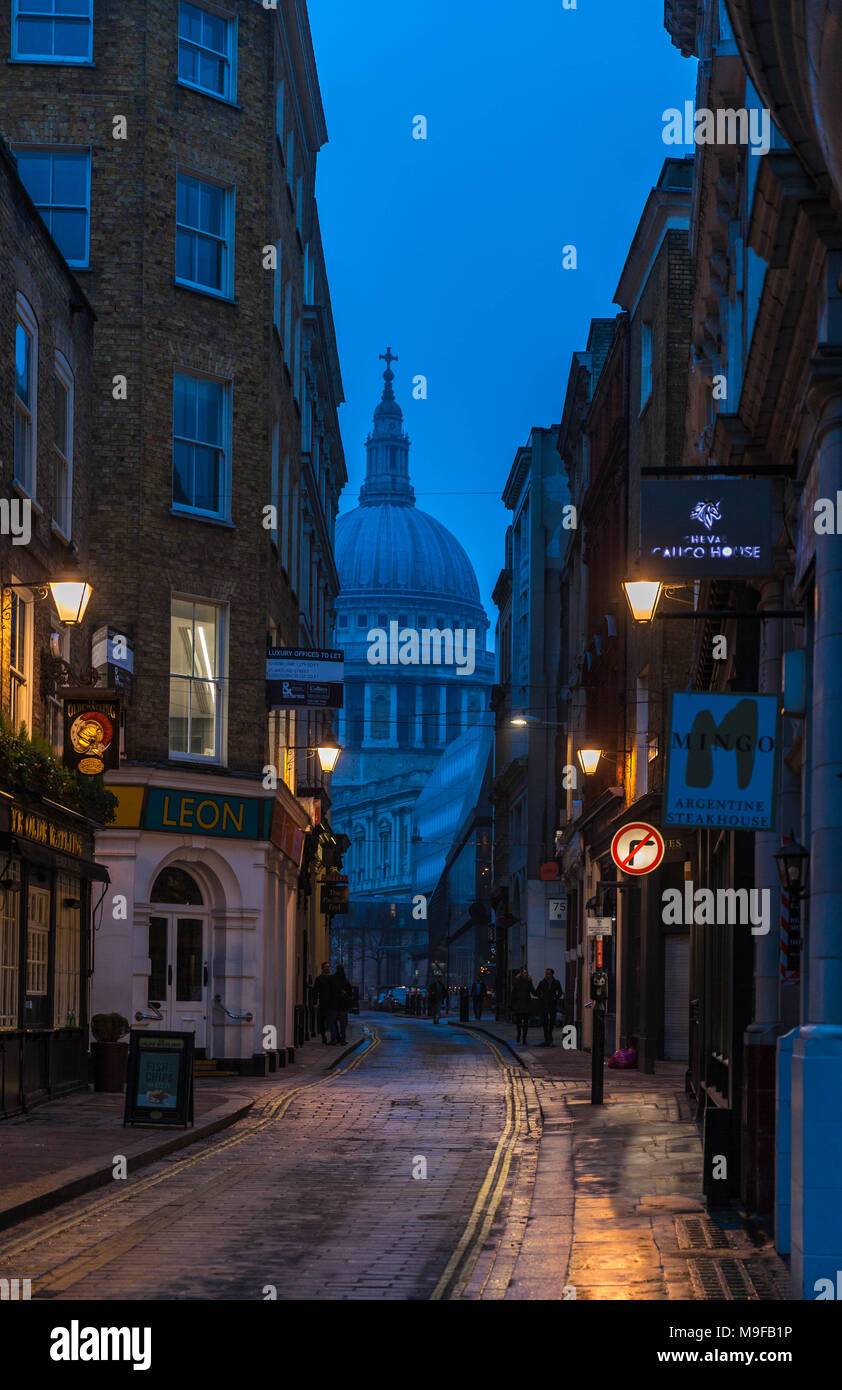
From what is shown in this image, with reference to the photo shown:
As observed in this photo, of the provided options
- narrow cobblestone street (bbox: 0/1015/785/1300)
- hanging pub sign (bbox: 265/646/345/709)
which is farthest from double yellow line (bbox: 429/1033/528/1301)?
hanging pub sign (bbox: 265/646/345/709)

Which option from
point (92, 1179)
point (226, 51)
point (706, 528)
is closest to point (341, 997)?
point (226, 51)

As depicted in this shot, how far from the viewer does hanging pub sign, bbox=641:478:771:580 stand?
13.5 meters

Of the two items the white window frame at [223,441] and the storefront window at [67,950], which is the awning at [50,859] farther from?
the white window frame at [223,441]

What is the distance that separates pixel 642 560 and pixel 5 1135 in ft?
31.9

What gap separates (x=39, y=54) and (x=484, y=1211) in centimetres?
2320

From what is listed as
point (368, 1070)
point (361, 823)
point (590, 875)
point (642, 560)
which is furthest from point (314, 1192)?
point (361, 823)

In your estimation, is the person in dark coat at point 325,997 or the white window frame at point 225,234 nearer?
the white window frame at point 225,234

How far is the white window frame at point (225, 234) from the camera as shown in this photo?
108 ft

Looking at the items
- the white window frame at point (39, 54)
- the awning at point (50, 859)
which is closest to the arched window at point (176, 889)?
the awning at point (50, 859)

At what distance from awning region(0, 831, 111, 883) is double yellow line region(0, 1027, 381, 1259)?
381 cm

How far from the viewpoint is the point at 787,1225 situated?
1227 centimetres

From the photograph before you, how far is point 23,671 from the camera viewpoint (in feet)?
77.5

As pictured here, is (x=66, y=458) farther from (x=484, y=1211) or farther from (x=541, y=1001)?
(x=541, y=1001)
